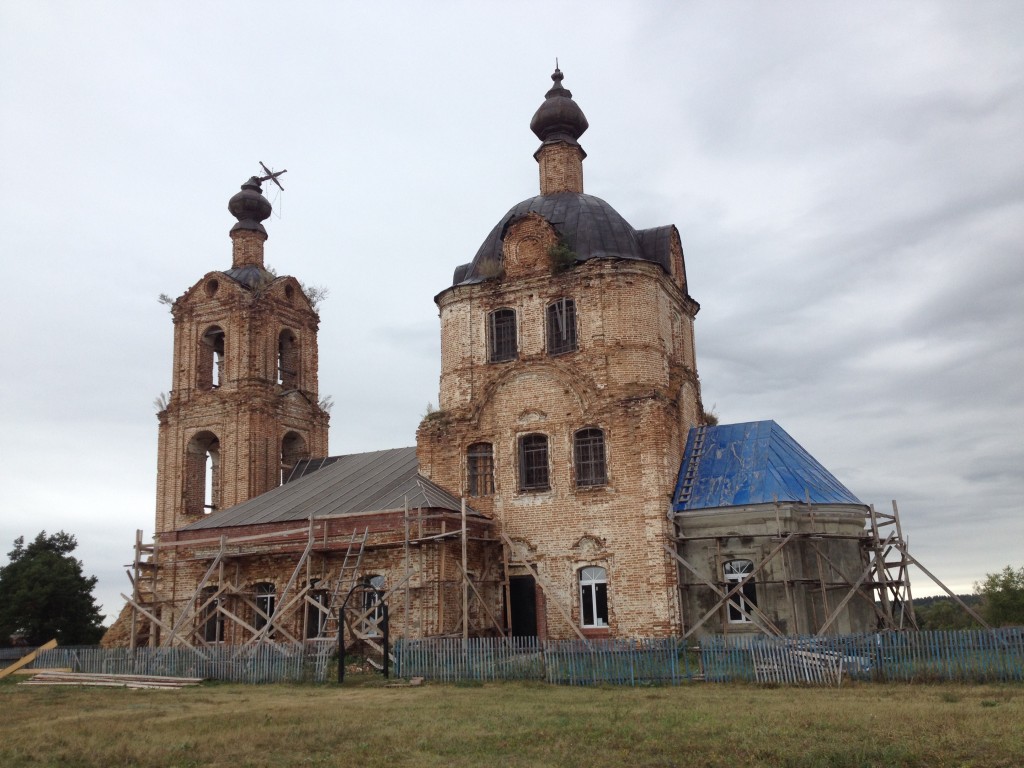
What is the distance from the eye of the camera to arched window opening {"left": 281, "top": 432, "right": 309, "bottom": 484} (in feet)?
95.8

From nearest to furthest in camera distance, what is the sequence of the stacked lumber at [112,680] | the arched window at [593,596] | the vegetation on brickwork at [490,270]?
the stacked lumber at [112,680] → the arched window at [593,596] → the vegetation on brickwork at [490,270]

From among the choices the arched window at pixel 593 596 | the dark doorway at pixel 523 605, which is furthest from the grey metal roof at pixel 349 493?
the arched window at pixel 593 596

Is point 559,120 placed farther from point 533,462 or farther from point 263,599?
point 263,599

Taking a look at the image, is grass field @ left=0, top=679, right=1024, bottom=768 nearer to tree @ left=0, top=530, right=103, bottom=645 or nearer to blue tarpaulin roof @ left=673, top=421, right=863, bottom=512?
blue tarpaulin roof @ left=673, top=421, right=863, bottom=512

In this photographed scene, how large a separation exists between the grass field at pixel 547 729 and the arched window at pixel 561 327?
8807 millimetres

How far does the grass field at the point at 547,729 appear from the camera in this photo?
940cm

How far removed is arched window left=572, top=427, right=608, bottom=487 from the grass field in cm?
625

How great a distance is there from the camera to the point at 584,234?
73.1 feet

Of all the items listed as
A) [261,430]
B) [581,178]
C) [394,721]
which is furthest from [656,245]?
[394,721]

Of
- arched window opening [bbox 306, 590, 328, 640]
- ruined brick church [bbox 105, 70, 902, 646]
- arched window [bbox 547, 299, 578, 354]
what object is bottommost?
arched window opening [bbox 306, 590, 328, 640]

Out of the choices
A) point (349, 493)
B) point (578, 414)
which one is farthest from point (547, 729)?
point (349, 493)

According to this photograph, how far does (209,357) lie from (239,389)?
2.46 m

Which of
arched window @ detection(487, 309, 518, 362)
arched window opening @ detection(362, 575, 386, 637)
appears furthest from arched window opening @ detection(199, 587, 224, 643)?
arched window @ detection(487, 309, 518, 362)

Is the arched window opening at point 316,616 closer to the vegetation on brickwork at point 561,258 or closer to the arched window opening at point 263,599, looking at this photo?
the arched window opening at point 263,599
